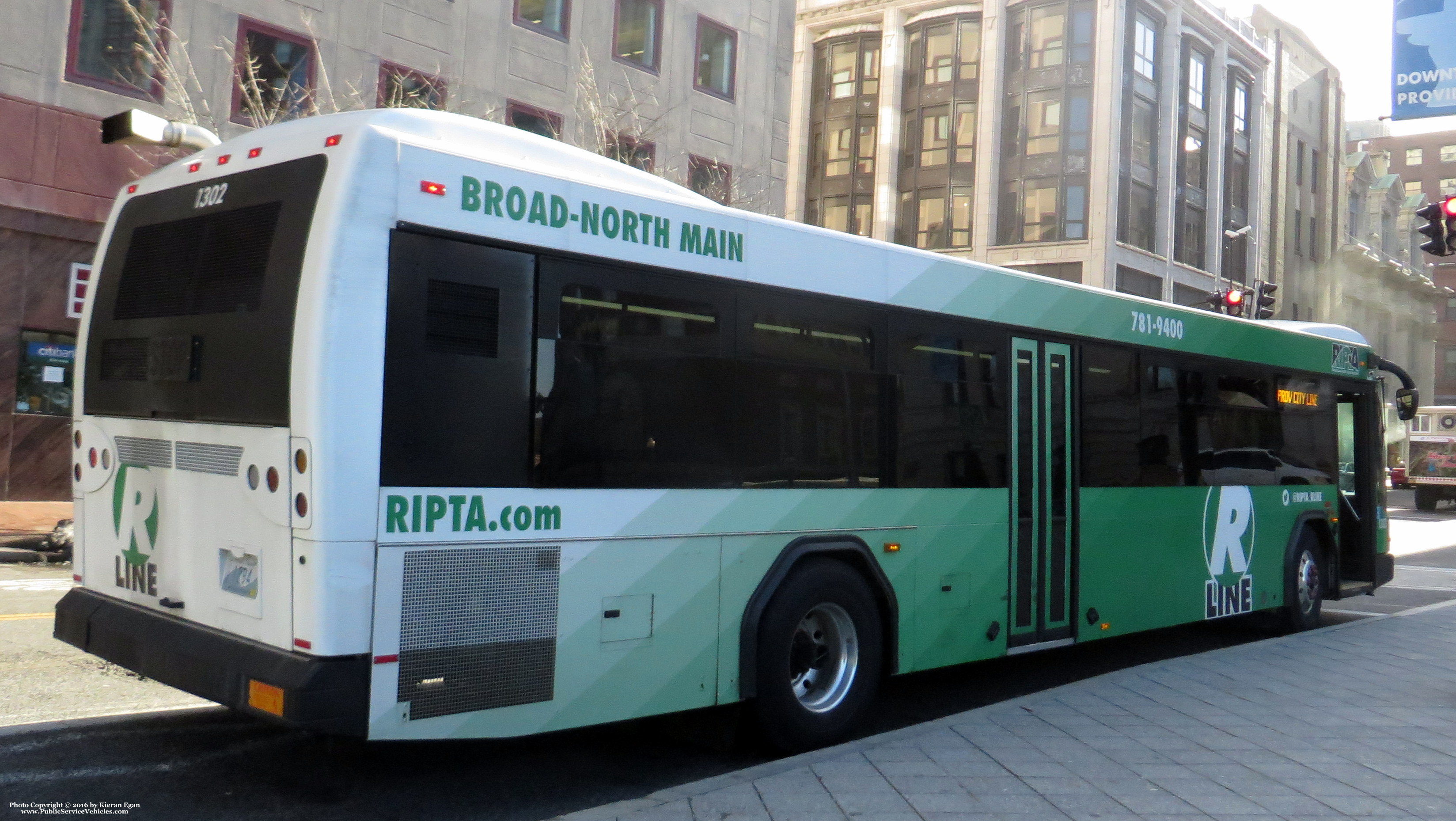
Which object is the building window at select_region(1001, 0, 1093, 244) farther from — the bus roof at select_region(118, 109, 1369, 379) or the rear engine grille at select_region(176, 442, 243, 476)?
the rear engine grille at select_region(176, 442, 243, 476)

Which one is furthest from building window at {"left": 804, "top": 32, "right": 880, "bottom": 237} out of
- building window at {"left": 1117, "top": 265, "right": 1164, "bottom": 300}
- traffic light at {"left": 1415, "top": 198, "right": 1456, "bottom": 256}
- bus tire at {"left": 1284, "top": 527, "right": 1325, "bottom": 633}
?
bus tire at {"left": 1284, "top": 527, "right": 1325, "bottom": 633}

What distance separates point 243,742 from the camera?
20.0ft

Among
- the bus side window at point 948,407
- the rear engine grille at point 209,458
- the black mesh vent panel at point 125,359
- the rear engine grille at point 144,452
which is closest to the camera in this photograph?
the rear engine grille at point 209,458

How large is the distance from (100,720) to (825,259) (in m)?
4.69

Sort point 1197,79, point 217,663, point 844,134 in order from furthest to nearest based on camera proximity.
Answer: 1. point 844,134
2. point 1197,79
3. point 217,663

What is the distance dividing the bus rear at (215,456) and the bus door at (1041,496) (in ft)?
16.0

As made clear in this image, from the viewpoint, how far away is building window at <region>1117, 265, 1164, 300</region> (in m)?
42.8

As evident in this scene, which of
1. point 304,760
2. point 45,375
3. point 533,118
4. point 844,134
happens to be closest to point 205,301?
point 304,760

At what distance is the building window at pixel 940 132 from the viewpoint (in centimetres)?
4591

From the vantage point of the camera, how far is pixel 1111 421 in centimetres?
905

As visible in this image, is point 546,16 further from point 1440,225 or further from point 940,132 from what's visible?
point 940,132

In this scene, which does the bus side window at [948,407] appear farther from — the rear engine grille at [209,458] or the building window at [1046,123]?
the building window at [1046,123]

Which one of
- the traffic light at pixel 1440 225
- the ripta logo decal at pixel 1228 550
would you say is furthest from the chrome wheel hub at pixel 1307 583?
the traffic light at pixel 1440 225

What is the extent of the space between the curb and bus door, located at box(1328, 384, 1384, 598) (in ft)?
36.5
